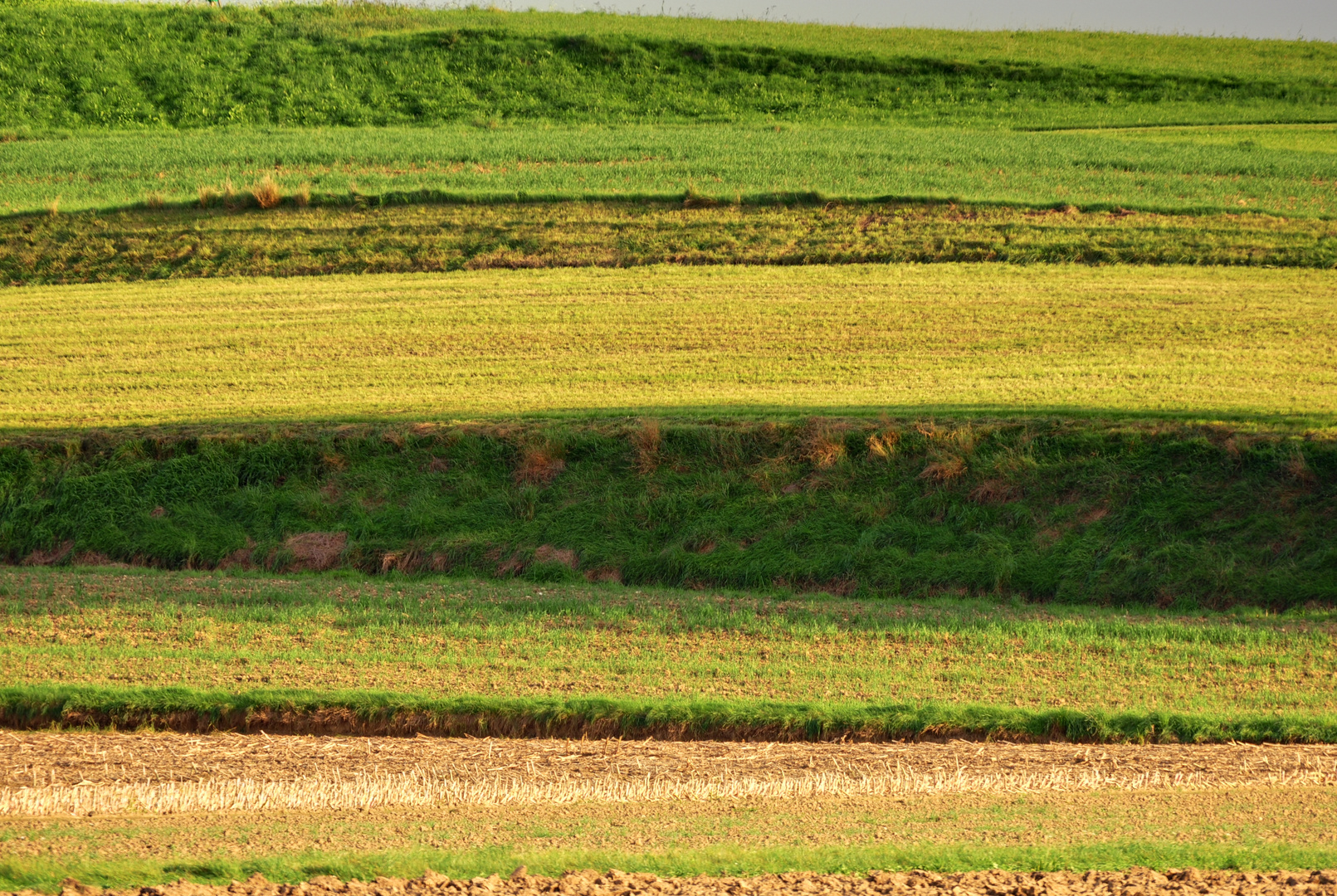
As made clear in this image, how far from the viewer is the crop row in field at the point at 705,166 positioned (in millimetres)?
23594

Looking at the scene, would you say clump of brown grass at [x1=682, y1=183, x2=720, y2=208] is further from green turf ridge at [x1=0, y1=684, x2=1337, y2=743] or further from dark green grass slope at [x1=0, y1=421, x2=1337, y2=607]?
green turf ridge at [x1=0, y1=684, x2=1337, y2=743]

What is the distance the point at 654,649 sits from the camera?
973 cm

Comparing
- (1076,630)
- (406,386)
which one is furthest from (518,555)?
(1076,630)

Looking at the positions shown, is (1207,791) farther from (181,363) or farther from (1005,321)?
(181,363)

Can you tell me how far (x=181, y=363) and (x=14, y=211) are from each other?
9.58 m

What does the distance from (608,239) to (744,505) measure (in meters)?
10.3

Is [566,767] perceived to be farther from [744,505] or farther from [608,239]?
[608,239]

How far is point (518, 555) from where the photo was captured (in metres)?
12.6

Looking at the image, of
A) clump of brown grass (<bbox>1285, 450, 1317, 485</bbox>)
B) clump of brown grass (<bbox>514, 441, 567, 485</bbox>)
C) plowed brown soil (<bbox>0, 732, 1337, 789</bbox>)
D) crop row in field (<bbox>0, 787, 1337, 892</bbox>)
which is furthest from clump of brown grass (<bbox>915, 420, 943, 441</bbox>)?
crop row in field (<bbox>0, 787, 1337, 892</bbox>)

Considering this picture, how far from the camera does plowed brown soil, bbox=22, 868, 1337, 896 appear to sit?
5.59 m

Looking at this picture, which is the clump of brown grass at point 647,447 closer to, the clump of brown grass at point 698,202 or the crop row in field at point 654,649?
the crop row in field at point 654,649

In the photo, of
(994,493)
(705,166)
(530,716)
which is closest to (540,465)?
(530,716)

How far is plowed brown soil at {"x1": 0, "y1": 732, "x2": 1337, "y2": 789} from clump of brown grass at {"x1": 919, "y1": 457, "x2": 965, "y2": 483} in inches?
199

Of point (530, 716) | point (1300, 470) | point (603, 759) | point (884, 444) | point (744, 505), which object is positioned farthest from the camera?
point (884, 444)
